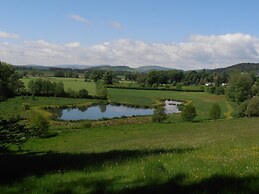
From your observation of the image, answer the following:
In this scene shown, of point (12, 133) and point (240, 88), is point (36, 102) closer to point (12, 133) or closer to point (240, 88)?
point (240, 88)

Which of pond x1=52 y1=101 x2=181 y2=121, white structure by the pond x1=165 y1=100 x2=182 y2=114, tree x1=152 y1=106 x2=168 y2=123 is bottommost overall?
pond x1=52 y1=101 x2=181 y2=121

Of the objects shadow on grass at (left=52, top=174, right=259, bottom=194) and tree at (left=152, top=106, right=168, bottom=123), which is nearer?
shadow on grass at (left=52, top=174, right=259, bottom=194)

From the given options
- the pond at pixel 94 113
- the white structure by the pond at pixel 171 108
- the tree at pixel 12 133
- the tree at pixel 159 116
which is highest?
the tree at pixel 12 133

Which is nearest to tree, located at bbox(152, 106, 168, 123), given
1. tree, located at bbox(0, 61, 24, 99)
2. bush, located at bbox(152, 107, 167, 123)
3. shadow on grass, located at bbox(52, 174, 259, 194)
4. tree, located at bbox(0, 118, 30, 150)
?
bush, located at bbox(152, 107, 167, 123)

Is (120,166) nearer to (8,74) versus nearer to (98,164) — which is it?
(98,164)

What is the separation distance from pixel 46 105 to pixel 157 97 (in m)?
60.1

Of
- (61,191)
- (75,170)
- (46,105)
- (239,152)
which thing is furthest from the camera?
(46,105)

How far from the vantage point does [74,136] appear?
53062 mm

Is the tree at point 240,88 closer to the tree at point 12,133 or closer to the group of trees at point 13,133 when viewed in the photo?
the group of trees at point 13,133

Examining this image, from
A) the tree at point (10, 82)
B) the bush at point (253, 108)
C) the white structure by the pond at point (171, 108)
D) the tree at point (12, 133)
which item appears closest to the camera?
the tree at point (12, 133)

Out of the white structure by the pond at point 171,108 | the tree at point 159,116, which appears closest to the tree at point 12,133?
the tree at point 159,116

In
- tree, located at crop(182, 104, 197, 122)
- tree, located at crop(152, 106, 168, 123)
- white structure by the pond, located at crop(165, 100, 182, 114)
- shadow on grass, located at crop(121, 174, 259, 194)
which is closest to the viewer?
shadow on grass, located at crop(121, 174, 259, 194)

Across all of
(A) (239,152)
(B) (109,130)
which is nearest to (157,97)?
(B) (109,130)

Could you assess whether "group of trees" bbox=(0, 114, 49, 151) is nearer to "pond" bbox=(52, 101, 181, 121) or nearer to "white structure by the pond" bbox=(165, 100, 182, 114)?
"pond" bbox=(52, 101, 181, 121)
